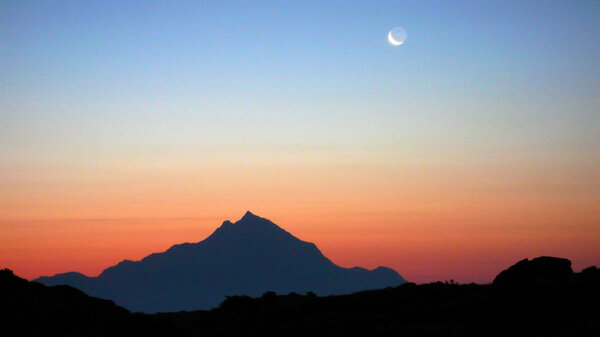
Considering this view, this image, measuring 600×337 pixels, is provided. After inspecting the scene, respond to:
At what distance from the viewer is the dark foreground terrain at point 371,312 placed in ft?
154

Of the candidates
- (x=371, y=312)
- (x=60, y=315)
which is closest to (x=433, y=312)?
(x=371, y=312)

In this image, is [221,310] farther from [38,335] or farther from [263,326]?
[38,335]

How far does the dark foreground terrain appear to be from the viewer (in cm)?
Answer: 4688

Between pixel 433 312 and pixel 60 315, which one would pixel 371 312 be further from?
pixel 60 315

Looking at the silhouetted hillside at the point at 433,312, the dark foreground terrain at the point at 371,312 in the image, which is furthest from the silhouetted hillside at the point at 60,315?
the silhouetted hillside at the point at 433,312

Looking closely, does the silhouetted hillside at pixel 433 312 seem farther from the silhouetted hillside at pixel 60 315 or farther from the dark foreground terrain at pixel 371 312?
the silhouetted hillside at pixel 60 315

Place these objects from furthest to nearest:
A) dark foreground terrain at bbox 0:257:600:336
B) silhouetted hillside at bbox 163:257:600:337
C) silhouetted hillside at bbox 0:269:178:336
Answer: silhouetted hillside at bbox 0:269:178:336
dark foreground terrain at bbox 0:257:600:336
silhouetted hillside at bbox 163:257:600:337

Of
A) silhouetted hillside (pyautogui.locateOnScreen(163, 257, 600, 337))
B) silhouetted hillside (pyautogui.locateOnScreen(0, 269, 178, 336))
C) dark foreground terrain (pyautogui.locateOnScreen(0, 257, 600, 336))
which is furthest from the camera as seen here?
silhouetted hillside (pyautogui.locateOnScreen(0, 269, 178, 336))

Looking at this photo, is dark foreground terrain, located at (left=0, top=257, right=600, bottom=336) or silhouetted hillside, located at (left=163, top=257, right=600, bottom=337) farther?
dark foreground terrain, located at (left=0, top=257, right=600, bottom=336)

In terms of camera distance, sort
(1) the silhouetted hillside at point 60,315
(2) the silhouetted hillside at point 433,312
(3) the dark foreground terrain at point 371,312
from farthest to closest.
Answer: (1) the silhouetted hillside at point 60,315 < (3) the dark foreground terrain at point 371,312 < (2) the silhouetted hillside at point 433,312

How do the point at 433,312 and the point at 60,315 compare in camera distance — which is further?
the point at 60,315

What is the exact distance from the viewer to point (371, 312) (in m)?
58.1

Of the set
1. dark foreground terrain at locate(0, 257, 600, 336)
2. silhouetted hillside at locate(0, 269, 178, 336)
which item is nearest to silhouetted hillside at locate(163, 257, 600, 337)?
dark foreground terrain at locate(0, 257, 600, 336)

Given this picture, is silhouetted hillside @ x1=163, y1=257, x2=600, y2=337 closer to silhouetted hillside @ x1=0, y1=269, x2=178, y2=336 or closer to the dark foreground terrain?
the dark foreground terrain
